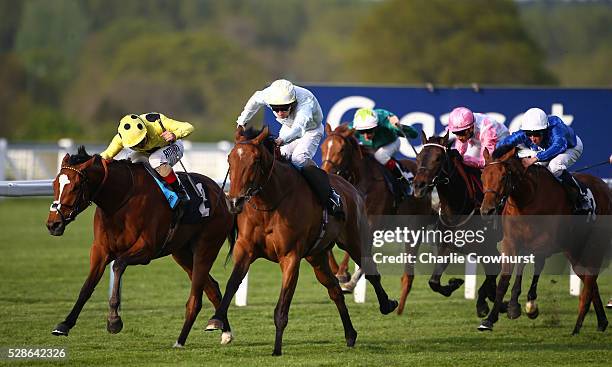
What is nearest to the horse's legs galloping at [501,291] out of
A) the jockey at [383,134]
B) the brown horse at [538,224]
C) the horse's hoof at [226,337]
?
the brown horse at [538,224]

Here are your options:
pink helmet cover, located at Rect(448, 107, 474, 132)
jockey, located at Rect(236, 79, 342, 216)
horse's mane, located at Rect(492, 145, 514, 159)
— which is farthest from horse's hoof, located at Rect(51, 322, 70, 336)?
pink helmet cover, located at Rect(448, 107, 474, 132)

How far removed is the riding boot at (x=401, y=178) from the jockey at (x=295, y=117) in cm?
261

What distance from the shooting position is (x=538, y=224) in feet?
32.5

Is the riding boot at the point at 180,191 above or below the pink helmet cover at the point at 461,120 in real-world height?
below

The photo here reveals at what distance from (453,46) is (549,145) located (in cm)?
3817

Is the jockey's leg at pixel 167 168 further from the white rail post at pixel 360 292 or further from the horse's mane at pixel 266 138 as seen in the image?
the white rail post at pixel 360 292

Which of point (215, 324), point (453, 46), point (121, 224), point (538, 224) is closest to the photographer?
point (215, 324)

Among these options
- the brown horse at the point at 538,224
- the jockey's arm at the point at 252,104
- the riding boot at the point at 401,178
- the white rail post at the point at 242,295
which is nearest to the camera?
the jockey's arm at the point at 252,104

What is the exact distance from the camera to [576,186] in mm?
10375

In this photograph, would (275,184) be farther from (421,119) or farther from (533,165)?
(421,119)

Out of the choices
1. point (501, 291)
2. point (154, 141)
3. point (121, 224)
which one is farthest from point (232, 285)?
point (501, 291)

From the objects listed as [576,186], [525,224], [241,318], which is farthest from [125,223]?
[576,186]

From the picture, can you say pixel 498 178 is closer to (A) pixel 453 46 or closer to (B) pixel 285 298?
(B) pixel 285 298

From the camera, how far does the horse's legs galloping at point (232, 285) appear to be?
848cm
